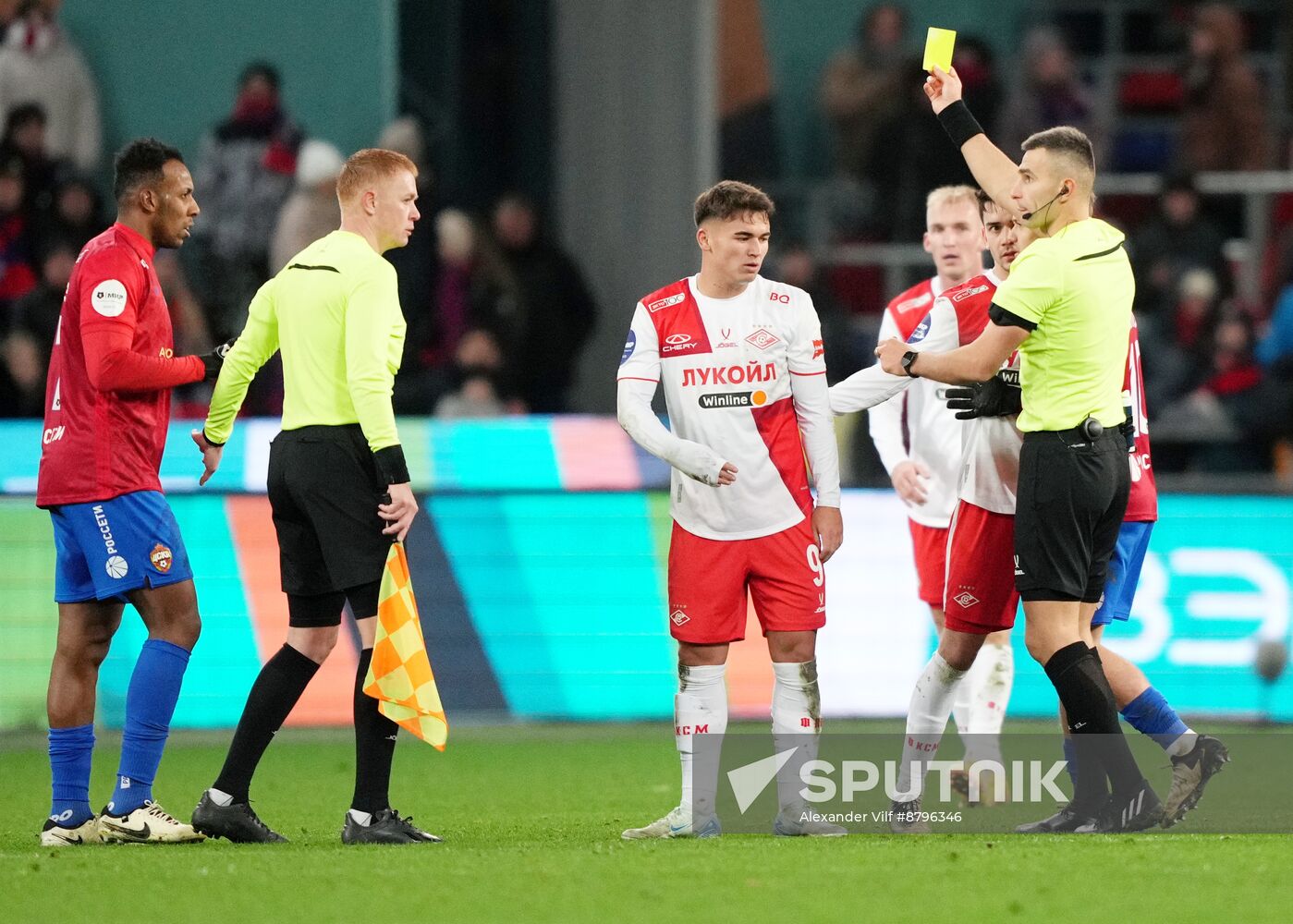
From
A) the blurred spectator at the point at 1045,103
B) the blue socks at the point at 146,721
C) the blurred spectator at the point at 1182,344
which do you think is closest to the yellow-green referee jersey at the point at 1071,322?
the blue socks at the point at 146,721

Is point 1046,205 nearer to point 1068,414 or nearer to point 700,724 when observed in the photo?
point 1068,414

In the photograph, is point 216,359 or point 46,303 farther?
point 46,303

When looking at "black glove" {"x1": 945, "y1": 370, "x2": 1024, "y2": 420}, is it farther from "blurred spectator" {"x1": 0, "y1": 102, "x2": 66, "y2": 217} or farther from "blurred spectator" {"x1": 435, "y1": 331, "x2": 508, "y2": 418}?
"blurred spectator" {"x1": 0, "y1": 102, "x2": 66, "y2": 217}

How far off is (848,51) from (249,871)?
10.3m

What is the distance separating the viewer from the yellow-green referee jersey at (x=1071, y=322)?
6.15 m

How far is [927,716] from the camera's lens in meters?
6.71

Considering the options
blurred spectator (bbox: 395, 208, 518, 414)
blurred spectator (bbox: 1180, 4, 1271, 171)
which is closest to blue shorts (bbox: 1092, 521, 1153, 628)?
blurred spectator (bbox: 395, 208, 518, 414)

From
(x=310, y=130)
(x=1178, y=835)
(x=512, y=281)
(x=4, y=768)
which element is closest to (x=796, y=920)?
(x=1178, y=835)

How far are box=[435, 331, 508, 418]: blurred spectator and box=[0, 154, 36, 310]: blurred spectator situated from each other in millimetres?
2794

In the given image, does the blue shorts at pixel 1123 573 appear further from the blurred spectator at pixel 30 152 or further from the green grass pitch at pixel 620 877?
the blurred spectator at pixel 30 152

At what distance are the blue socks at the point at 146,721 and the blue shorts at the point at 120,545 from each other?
22 cm

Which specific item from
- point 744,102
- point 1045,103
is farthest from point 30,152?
point 1045,103

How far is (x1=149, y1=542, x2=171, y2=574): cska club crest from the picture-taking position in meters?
6.34

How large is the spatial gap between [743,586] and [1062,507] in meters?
1.05
